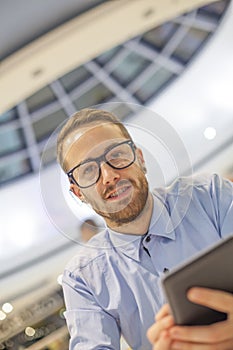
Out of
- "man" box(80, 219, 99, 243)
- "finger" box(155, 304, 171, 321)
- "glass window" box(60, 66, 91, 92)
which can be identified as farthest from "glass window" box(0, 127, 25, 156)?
"finger" box(155, 304, 171, 321)

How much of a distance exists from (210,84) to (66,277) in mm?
1301

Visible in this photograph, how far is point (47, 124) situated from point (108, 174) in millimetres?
1353

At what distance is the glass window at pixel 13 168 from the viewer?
1.85m

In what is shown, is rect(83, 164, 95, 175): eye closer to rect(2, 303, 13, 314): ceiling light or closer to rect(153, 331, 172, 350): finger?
rect(153, 331, 172, 350): finger

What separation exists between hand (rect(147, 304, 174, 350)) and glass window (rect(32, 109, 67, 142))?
157 cm

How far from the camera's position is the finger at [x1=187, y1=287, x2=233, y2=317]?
26.2 inches

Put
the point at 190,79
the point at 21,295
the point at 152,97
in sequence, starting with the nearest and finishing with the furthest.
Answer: the point at 21,295, the point at 152,97, the point at 190,79

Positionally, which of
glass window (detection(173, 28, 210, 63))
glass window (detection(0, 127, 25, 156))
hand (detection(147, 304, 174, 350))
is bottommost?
hand (detection(147, 304, 174, 350))

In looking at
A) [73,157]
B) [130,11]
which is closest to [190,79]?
[73,157]

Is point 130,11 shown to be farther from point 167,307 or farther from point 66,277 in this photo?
point 66,277

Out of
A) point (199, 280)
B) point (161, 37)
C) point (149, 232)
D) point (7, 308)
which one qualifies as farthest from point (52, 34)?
point (161, 37)

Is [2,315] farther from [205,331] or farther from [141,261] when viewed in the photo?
[205,331]

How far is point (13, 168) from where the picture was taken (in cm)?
203

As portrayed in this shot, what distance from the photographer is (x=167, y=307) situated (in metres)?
0.69
